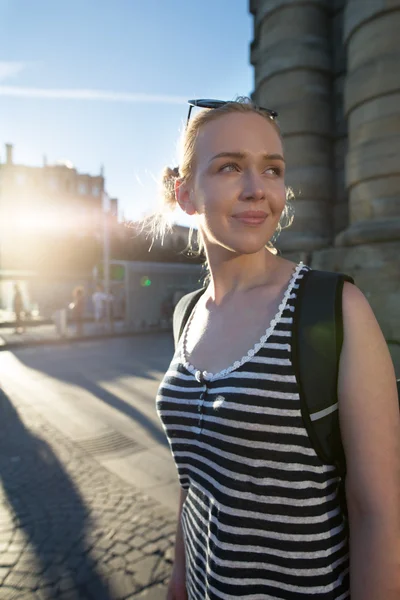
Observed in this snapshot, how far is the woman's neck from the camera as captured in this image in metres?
1.32

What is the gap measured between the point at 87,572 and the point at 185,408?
2.11m

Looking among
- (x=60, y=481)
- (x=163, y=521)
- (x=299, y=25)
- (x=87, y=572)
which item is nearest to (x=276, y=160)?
(x=87, y=572)

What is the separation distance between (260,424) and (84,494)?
3.17 m

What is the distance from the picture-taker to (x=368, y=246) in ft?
12.3

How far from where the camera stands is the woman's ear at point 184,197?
1462 mm

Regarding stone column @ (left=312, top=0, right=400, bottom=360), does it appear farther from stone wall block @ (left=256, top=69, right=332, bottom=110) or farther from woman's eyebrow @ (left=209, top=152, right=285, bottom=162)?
woman's eyebrow @ (left=209, top=152, right=285, bottom=162)

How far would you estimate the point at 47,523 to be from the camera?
3.19 m

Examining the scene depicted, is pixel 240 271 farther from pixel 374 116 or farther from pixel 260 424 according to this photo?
pixel 374 116

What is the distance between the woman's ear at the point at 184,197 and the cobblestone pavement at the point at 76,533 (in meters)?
2.26

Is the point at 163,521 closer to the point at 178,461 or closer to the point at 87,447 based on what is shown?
the point at 87,447

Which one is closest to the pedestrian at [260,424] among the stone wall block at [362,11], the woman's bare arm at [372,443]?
the woman's bare arm at [372,443]

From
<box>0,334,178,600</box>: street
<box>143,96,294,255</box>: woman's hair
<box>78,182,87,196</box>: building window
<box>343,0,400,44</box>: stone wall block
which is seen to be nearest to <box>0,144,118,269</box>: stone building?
<box>78,182,87,196</box>: building window

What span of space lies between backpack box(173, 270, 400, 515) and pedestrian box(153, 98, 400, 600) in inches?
0.8

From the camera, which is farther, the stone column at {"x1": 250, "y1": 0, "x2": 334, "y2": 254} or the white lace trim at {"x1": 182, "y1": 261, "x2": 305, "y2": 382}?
the stone column at {"x1": 250, "y1": 0, "x2": 334, "y2": 254}
